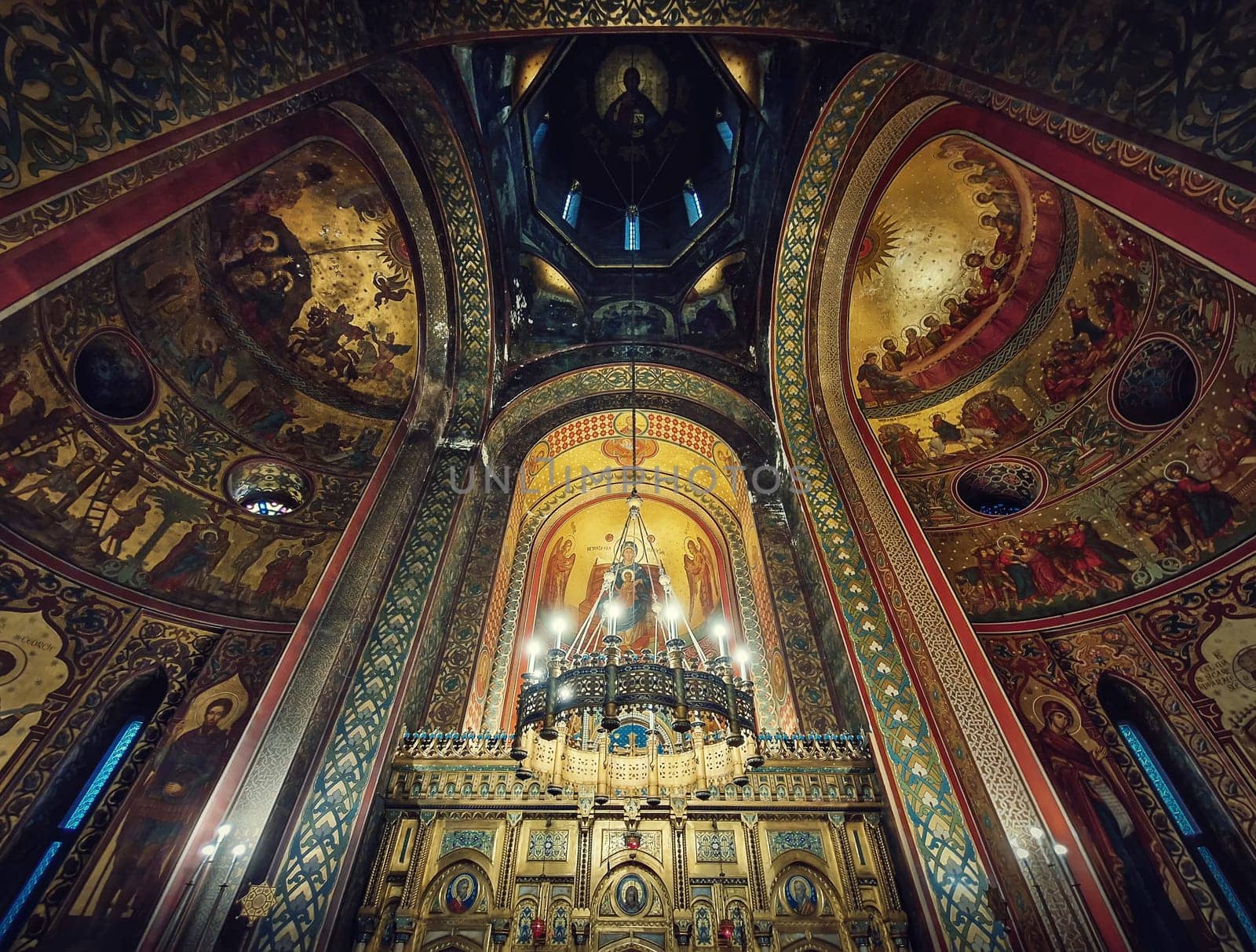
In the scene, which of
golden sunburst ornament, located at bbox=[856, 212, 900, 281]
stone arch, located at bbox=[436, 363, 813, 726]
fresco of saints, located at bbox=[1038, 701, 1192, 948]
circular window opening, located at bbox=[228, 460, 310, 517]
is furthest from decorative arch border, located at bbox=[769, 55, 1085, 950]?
circular window opening, located at bbox=[228, 460, 310, 517]

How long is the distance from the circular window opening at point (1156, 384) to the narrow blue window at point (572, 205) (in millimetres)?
9855

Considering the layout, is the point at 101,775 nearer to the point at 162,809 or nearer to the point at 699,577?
the point at 162,809

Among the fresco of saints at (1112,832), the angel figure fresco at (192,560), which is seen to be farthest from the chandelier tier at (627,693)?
the angel figure fresco at (192,560)

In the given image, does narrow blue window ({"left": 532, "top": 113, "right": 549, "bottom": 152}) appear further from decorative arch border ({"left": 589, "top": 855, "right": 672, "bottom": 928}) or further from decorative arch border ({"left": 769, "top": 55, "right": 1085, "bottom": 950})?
decorative arch border ({"left": 589, "top": 855, "right": 672, "bottom": 928})

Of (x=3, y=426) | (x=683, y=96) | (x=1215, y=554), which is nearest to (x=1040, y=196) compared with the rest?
(x=1215, y=554)

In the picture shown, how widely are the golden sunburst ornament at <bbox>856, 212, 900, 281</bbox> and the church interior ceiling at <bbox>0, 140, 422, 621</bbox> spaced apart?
7.22 m

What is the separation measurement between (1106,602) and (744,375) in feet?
19.8

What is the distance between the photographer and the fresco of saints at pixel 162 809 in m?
4.60

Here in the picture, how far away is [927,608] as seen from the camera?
19.0ft

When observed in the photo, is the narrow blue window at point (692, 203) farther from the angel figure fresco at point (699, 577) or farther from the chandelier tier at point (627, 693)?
the chandelier tier at point (627, 693)

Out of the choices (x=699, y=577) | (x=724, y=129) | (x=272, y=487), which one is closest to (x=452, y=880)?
(x=272, y=487)

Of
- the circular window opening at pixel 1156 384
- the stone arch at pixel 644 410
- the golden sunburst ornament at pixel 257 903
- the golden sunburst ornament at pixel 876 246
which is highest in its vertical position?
the golden sunburst ornament at pixel 876 246

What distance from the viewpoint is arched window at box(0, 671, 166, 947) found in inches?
171

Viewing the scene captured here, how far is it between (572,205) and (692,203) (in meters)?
2.66
